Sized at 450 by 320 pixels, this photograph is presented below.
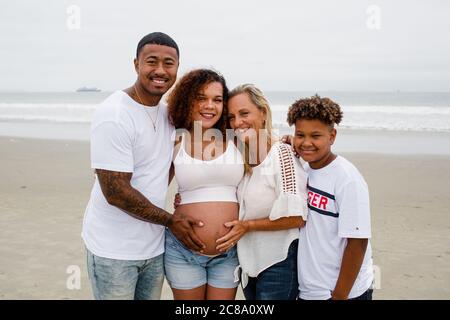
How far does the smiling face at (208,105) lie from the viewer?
309cm

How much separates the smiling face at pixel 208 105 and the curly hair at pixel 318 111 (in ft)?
2.16

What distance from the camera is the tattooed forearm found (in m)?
2.55

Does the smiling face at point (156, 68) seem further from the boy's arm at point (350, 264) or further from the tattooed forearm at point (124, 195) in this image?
the boy's arm at point (350, 264)

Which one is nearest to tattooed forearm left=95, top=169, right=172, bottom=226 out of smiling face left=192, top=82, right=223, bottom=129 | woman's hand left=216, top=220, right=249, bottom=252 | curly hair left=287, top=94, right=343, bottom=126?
woman's hand left=216, top=220, right=249, bottom=252

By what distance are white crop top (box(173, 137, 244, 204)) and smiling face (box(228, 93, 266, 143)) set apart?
0.18 m

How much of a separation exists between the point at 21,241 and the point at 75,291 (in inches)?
70.3

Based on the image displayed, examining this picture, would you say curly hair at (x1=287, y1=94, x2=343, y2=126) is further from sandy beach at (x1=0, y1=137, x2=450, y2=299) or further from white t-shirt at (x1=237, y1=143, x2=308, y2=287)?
sandy beach at (x1=0, y1=137, x2=450, y2=299)

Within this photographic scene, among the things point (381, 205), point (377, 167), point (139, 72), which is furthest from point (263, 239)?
point (377, 167)

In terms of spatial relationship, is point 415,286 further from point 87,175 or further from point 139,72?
point 87,175

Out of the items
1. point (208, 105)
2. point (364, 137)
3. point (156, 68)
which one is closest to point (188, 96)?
point (208, 105)

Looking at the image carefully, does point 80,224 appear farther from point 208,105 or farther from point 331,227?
point 331,227

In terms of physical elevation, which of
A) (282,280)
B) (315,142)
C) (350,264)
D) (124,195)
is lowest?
(282,280)

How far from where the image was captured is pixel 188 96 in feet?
10.2

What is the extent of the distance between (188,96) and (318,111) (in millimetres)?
1006
